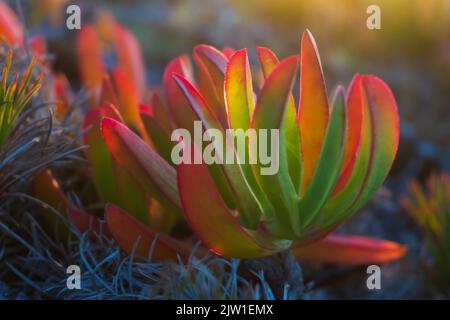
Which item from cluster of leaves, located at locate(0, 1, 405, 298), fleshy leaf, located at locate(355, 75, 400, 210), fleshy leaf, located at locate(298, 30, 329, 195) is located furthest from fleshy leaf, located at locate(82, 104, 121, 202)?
fleshy leaf, located at locate(355, 75, 400, 210)

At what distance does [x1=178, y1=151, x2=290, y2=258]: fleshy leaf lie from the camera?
1.04 m

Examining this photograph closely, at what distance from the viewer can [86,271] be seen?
1.25 m

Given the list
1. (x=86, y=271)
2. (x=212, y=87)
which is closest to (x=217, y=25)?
(x=212, y=87)

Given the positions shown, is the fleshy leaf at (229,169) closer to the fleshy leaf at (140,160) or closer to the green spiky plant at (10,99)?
the fleshy leaf at (140,160)

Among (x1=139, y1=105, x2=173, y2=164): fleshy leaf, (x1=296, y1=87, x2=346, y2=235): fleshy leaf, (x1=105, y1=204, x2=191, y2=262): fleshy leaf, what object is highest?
(x1=139, y1=105, x2=173, y2=164): fleshy leaf

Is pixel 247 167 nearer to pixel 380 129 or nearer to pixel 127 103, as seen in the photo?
pixel 380 129

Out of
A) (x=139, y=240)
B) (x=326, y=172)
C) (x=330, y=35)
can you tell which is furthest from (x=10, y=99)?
(x=330, y=35)

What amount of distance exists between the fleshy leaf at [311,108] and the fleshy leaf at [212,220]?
0.15m

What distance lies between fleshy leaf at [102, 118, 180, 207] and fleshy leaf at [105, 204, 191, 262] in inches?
2.8

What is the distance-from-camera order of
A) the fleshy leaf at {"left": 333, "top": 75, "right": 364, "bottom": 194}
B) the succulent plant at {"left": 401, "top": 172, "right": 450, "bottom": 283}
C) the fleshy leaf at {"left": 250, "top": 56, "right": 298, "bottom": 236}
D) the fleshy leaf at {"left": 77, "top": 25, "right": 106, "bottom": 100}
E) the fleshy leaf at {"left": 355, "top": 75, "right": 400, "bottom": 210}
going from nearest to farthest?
the fleshy leaf at {"left": 250, "top": 56, "right": 298, "bottom": 236} < the fleshy leaf at {"left": 355, "top": 75, "right": 400, "bottom": 210} < the fleshy leaf at {"left": 333, "top": 75, "right": 364, "bottom": 194} < the succulent plant at {"left": 401, "top": 172, "right": 450, "bottom": 283} < the fleshy leaf at {"left": 77, "top": 25, "right": 106, "bottom": 100}

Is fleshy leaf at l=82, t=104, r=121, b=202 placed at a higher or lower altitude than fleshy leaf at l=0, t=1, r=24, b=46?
lower

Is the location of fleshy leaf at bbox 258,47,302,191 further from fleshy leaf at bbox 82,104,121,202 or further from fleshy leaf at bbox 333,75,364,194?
fleshy leaf at bbox 82,104,121,202

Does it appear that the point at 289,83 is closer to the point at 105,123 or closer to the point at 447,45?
the point at 105,123

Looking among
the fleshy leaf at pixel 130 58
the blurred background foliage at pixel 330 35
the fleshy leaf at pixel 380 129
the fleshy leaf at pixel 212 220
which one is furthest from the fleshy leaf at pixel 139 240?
the blurred background foliage at pixel 330 35
